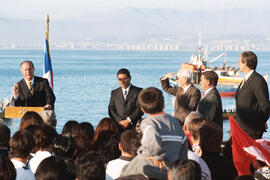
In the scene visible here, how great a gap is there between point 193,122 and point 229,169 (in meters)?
0.71

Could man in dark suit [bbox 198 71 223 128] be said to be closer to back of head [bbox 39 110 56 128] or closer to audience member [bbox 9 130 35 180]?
back of head [bbox 39 110 56 128]

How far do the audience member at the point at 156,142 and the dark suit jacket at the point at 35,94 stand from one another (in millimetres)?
4761

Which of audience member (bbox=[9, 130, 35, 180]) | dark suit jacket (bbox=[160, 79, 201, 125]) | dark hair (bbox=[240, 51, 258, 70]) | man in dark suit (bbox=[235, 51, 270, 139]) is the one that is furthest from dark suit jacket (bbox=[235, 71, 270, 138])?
audience member (bbox=[9, 130, 35, 180])

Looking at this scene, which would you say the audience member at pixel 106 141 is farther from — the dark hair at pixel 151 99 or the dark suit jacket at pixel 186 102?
the dark suit jacket at pixel 186 102

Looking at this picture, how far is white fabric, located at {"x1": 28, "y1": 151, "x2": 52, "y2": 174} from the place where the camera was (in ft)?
19.1

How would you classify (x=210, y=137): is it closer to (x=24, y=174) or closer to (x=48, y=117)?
(x=24, y=174)

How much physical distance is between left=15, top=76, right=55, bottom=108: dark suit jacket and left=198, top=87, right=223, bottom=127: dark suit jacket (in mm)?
3187

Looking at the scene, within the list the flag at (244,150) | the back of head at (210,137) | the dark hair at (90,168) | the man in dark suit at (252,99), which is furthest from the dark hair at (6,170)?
the man in dark suit at (252,99)

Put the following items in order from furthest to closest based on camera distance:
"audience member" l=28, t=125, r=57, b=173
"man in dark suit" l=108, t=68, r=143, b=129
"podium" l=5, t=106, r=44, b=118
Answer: "man in dark suit" l=108, t=68, r=143, b=129, "podium" l=5, t=106, r=44, b=118, "audience member" l=28, t=125, r=57, b=173

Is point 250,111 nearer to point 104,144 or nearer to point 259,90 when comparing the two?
point 259,90

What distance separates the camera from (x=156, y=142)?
521 cm

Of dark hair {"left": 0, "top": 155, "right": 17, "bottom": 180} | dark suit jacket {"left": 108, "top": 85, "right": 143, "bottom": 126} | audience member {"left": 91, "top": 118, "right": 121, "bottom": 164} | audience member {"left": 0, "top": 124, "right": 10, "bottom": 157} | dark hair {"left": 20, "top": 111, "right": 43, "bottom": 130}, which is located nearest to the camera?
dark hair {"left": 0, "top": 155, "right": 17, "bottom": 180}

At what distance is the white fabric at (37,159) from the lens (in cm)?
582

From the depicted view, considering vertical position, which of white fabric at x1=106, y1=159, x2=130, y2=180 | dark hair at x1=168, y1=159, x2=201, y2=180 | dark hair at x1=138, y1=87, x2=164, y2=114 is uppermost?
dark hair at x1=138, y1=87, x2=164, y2=114
